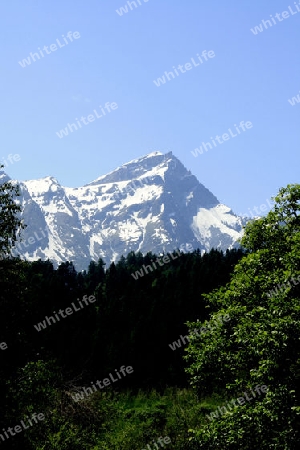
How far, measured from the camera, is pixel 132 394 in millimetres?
72312

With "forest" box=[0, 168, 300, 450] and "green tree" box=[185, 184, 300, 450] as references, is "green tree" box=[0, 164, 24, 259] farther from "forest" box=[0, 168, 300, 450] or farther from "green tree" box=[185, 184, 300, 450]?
"green tree" box=[185, 184, 300, 450]

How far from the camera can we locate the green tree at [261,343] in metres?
23.1

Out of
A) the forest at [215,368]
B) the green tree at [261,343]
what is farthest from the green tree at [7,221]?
the green tree at [261,343]

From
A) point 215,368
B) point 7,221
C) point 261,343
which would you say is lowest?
point 215,368

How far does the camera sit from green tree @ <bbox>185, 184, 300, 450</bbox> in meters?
23.1

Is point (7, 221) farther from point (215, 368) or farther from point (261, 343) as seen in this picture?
point (261, 343)

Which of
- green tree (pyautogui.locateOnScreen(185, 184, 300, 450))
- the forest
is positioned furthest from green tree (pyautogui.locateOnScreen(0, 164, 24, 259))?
green tree (pyautogui.locateOnScreen(185, 184, 300, 450))

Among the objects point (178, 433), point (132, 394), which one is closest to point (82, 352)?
point (132, 394)

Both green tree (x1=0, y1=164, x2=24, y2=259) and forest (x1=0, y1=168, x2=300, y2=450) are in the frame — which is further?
green tree (x1=0, y1=164, x2=24, y2=259)

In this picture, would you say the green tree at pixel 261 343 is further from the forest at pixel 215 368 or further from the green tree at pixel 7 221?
the green tree at pixel 7 221

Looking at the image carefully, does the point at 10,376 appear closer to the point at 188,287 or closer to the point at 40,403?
the point at 40,403

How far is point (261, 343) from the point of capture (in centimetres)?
2330

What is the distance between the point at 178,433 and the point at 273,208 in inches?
1064

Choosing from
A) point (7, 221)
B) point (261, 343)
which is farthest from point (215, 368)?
point (7, 221)
